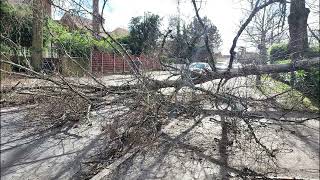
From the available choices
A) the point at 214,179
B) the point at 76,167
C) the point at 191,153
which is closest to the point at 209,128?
the point at 191,153

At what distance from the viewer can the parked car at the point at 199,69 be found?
636 cm

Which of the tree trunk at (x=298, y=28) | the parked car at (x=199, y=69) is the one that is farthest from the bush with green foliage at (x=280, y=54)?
the parked car at (x=199, y=69)

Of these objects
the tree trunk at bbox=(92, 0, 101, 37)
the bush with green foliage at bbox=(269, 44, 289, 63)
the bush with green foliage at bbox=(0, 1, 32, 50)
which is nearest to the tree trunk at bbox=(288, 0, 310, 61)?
the bush with green foliage at bbox=(269, 44, 289, 63)

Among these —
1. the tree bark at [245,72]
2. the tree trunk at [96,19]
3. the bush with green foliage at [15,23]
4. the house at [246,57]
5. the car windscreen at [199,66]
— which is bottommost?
the tree bark at [245,72]

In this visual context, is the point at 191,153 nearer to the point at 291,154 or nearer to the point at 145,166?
the point at 145,166

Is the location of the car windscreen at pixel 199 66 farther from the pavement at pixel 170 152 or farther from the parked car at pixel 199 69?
the pavement at pixel 170 152

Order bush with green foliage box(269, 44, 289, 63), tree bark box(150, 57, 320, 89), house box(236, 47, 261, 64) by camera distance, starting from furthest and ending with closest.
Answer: bush with green foliage box(269, 44, 289, 63) → house box(236, 47, 261, 64) → tree bark box(150, 57, 320, 89)

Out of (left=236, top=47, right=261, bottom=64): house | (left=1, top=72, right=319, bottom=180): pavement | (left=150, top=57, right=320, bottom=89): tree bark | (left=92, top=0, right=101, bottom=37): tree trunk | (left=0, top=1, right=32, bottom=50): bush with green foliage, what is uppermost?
(left=0, top=1, right=32, bottom=50): bush with green foliage

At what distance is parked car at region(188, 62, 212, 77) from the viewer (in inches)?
251

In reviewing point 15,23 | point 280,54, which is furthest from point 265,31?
point 15,23

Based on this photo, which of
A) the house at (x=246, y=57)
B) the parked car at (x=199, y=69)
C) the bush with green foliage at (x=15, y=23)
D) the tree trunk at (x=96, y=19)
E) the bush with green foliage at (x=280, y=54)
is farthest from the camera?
the bush with green foliage at (x=15, y=23)

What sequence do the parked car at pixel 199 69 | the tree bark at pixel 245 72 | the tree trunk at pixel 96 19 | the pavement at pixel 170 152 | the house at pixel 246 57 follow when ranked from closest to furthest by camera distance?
the pavement at pixel 170 152, the tree trunk at pixel 96 19, the tree bark at pixel 245 72, the parked car at pixel 199 69, the house at pixel 246 57

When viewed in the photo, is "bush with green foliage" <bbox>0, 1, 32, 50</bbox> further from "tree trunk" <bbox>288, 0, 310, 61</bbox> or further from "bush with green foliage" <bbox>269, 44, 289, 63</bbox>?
"tree trunk" <bbox>288, 0, 310, 61</bbox>

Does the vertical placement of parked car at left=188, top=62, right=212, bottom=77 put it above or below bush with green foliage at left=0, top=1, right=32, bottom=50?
below
